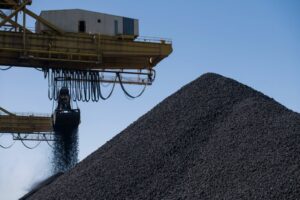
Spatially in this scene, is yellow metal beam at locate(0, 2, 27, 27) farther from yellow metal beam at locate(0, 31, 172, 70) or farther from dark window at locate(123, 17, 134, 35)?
dark window at locate(123, 17, 134, 35)

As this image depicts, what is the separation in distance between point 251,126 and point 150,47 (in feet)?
39.3

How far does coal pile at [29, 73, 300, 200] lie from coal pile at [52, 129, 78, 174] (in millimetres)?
10792

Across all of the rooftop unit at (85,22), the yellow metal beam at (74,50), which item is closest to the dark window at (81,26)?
the rooftop unit at (85,22)

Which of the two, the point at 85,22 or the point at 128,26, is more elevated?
the point at 85,22

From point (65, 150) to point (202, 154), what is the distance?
16178mm

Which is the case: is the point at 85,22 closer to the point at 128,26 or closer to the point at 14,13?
the point at 128,26

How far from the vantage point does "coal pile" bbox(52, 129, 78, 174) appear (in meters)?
26.8

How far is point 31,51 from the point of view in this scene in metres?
23.3

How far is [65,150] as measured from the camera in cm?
2839

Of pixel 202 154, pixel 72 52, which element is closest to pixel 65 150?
pixel 72 52

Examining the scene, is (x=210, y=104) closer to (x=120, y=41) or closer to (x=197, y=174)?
(x=197, y=174)

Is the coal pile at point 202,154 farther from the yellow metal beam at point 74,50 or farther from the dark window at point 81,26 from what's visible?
the dark window at point 81,26

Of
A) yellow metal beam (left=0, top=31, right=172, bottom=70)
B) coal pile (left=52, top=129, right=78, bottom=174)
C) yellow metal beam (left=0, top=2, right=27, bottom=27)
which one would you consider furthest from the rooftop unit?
coal pile (left=52, top=129, right=78, bottom=174)

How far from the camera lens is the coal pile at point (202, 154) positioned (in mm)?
11648
